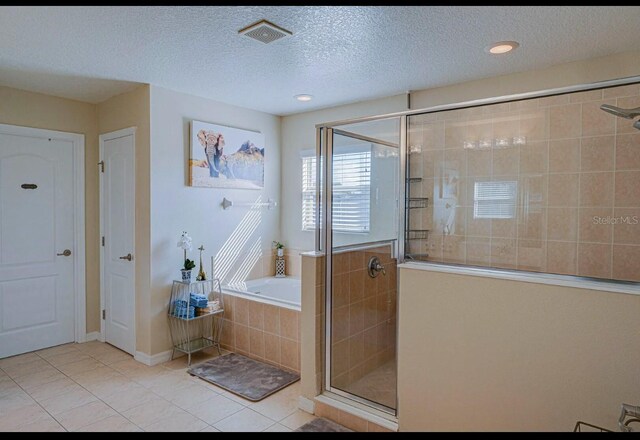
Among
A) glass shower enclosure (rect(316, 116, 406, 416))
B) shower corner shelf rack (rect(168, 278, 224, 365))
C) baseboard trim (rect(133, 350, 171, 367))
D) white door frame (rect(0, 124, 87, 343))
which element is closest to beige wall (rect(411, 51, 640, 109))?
glass shower enclosure (rect(316, 116, 406, 416))

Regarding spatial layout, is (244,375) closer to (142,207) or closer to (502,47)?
(142,207)

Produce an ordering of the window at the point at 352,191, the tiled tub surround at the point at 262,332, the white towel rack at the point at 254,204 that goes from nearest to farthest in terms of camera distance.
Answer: the window at the point at 352,191
the tiled tub surround at the point at 262,332
the white towel rack at the point at 254,204

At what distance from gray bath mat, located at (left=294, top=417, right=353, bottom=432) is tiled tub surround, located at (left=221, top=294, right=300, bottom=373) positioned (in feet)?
2.57

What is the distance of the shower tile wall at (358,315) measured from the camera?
2.75m

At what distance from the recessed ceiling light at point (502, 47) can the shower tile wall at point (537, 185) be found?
0.36 metres

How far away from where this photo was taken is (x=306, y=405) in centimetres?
277

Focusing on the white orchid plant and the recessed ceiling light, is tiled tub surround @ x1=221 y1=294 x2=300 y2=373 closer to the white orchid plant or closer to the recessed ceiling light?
the white orchid plant

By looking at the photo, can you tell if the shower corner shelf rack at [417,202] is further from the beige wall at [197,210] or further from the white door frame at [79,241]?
the white door frame at [79,241]

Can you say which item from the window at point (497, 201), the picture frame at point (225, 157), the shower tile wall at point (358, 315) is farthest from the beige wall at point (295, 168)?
the window at point (497, 201)

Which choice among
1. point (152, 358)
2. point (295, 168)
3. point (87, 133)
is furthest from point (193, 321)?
point (87, 133)

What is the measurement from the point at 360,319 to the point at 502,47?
2.11 m

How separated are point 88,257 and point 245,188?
1788 mm

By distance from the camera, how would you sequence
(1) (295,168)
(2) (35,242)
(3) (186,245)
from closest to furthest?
(3) (186,245) < (2) (35,242) < (1) (295,168)

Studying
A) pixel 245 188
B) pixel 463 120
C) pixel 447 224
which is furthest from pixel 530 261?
pixel 245 188
